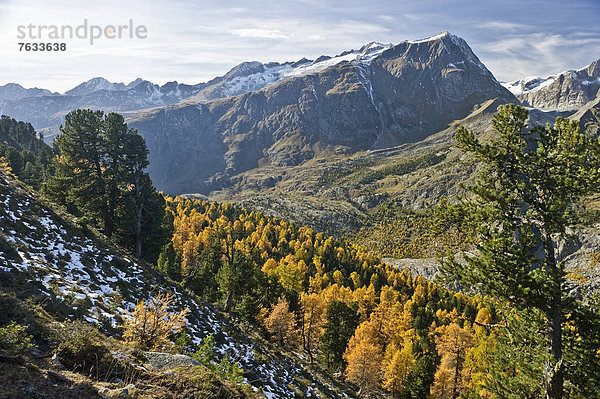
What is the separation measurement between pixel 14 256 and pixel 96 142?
2415cm

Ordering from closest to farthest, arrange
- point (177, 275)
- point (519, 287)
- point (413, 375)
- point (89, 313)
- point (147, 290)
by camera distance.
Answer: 1. point (519, 287)
2. point (89, 313)
3. point (147, 290)
4. point (413, 375)
5. point (177, 275)

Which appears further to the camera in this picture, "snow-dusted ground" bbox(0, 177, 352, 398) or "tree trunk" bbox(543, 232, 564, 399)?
"snow-dusted ground" bbox(0, 177, 352, 398)

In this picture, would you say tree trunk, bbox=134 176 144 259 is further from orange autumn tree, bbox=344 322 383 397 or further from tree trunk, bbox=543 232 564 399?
tree trunk, bbox=543 232 564 399

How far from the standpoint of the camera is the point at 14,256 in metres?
15.3

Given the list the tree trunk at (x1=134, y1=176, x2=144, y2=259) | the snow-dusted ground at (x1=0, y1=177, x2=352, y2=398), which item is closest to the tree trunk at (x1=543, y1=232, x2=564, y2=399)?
the snow-dusted ground at (x1=0, y1=177, x2=352, y2=398)

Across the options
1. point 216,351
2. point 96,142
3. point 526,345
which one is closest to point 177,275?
point 96,142

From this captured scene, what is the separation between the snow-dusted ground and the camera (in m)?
15.1

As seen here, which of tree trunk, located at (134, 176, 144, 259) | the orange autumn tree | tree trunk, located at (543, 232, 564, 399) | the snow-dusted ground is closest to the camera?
tree trunk, located at (543, 232, 564, 399)

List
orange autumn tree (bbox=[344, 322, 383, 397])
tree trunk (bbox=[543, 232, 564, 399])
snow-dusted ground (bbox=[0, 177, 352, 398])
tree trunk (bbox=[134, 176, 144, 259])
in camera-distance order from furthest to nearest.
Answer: orange autumn tree (bbox=[344, 322, 383, 397]) → tree trunk (bbox=[134, 176, 144, 259]) → snow-dusted ground (bbox=[0, 177, 352, 398]) → tree trunk (bbox=[543, 232, 564, 399])

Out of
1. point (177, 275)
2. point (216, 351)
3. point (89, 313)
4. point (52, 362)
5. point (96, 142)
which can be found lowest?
point (177, 275)

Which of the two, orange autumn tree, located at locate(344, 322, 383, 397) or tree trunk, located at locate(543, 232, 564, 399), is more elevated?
tree trunk, located at locate(543, 232, 564, 399)

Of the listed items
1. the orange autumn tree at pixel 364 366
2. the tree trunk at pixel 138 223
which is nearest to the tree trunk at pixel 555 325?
the orange autumn tree at pixel 364 366

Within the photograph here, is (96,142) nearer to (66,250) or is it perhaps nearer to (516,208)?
(66,250)

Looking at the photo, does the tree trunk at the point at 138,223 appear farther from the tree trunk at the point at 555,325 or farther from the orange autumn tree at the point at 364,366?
the tree trunk at the point at 555,325
